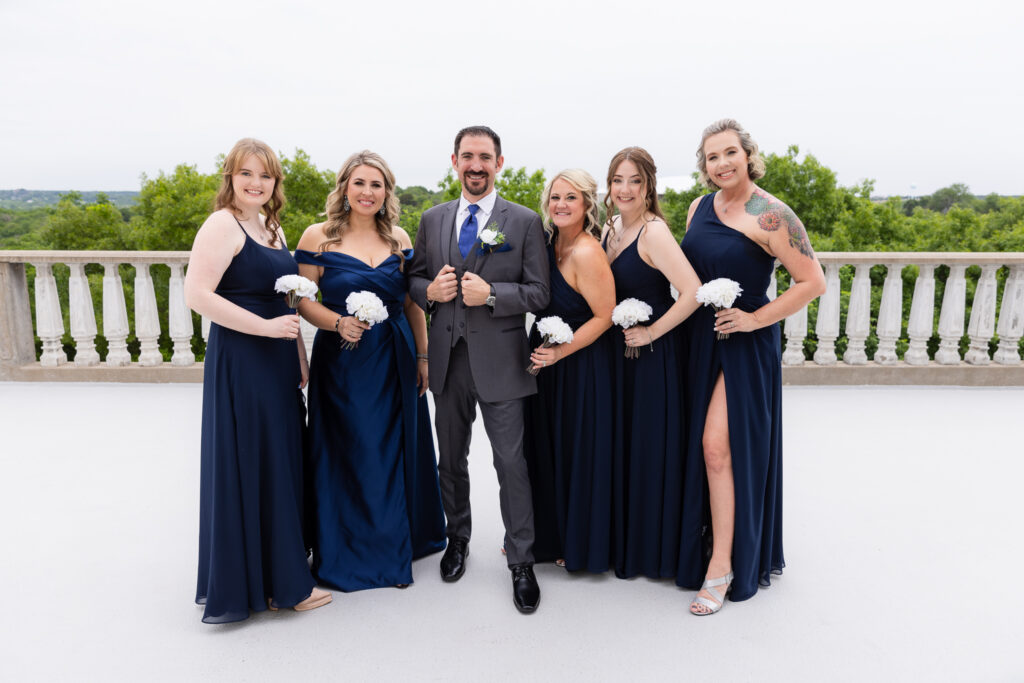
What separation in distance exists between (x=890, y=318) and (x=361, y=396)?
17.6 feet

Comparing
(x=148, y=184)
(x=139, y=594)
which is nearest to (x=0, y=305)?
(x=139, y=594)

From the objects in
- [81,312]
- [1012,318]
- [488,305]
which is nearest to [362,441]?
[488,305]

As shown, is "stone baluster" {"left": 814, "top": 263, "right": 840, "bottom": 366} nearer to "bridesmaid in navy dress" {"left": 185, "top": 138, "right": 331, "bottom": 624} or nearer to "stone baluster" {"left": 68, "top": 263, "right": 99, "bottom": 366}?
"bridesmaid in navy dress" {"left": 185, "top": 138, "right": 331, "bottom": 624}

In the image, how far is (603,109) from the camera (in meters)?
31.4

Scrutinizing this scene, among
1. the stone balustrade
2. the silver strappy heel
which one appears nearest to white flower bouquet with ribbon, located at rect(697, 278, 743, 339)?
the silver strappy heel

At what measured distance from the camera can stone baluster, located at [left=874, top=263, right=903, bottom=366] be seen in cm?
637

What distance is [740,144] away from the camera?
278cm

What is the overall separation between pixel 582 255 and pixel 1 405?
550cm

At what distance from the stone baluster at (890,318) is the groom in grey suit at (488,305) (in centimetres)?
481

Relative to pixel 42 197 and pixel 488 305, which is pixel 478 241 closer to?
pixel 488 305

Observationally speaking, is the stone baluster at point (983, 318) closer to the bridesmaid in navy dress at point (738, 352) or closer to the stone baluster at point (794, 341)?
the stone baluster at point (794, 341)

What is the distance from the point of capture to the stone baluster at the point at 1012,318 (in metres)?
6.27

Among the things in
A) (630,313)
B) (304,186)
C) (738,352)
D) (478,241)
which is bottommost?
(738,352)

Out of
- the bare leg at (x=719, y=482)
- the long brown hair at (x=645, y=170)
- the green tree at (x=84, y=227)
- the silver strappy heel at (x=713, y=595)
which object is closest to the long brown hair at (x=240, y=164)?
the long brown hair at (x=645, y=170)
